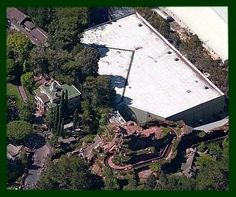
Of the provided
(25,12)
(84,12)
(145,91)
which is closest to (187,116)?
(145,91)

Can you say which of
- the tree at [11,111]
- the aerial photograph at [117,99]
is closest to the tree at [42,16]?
the aerial photograph at [117,99]

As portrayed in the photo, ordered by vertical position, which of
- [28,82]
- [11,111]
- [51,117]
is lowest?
[11,111]

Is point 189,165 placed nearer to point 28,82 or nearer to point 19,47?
point 28,82

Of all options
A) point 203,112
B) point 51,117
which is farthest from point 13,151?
point 203,112

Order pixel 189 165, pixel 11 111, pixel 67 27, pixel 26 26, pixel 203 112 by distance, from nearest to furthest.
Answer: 1. pixel 189 165
2. pixel 11 111
3. pixel 203 112
4. pixel 67 27
5. pixel 26 26

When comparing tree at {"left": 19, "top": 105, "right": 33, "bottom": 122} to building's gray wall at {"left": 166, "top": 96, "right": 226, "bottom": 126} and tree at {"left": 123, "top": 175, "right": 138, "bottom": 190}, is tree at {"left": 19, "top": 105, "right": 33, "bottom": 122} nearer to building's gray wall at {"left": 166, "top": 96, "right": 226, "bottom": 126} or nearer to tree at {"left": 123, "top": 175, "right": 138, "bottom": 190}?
tree at {"left": 123, "top": 175, "right": 138, "bottom": 190}

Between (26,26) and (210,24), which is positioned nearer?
(210,24)

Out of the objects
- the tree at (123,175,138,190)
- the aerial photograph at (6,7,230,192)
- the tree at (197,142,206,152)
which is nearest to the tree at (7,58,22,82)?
the aerial photograph at (6,7,230,192)
